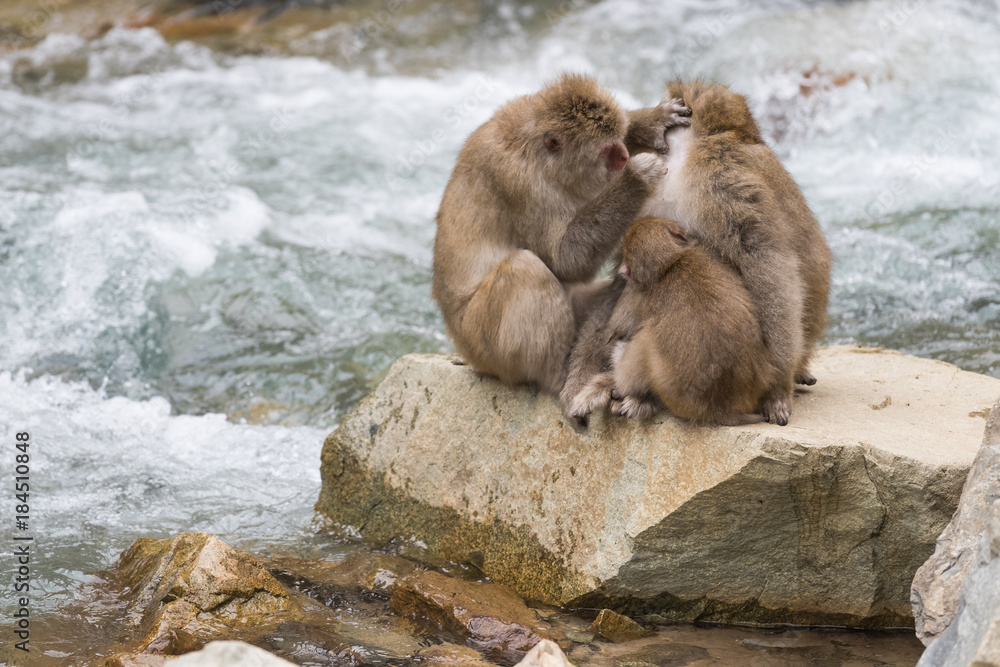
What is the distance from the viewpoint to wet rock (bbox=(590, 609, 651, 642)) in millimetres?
3910

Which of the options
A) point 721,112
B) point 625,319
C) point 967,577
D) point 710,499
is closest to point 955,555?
point 967,577

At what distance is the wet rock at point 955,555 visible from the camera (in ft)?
10.3

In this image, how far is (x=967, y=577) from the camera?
2.88m

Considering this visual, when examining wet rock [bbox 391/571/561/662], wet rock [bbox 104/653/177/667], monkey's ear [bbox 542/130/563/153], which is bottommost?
wet rock [bbox 391/571/561/662]

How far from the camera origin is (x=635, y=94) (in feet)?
42.2

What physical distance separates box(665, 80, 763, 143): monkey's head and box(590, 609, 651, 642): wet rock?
2.02 m

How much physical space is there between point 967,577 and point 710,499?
3.55ft

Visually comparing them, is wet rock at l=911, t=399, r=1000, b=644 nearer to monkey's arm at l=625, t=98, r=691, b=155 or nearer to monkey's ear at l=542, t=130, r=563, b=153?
monkey's arm at l=625, t=98, r=691, b=155

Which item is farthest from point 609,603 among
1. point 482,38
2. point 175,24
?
point 175,24

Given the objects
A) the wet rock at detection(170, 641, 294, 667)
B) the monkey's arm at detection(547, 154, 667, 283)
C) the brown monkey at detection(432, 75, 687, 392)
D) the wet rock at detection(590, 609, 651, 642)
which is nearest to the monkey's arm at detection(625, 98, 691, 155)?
the brown monkey at detection(432, 75, 687, 392)

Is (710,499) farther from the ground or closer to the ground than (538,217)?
closer to the ground

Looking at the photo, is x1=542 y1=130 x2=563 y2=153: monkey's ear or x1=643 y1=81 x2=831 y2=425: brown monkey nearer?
x1=643 y1=81 x2=831 y2=425: brown monkey

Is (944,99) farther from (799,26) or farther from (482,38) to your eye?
(482,38)

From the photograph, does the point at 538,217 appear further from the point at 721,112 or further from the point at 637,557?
the point at 637,557
